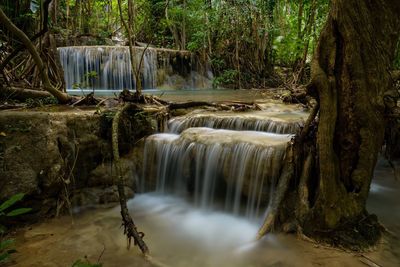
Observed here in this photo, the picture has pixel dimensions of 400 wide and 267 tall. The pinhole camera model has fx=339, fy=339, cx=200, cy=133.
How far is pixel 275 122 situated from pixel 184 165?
1.79m

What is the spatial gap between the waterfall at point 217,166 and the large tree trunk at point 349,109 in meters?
0.83

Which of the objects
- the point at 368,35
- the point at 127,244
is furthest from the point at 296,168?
the point at 127,244

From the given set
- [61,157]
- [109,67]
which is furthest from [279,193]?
[109,67]

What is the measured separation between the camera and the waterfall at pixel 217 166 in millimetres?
4516

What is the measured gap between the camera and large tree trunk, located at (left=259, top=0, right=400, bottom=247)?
3406 millimetres

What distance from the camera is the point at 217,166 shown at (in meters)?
5.04

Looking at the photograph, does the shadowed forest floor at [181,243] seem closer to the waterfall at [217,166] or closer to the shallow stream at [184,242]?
the shallow stream at [184,242]

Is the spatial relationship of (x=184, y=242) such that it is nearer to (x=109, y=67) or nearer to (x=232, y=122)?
(x=232, y=122)

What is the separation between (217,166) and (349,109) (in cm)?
210

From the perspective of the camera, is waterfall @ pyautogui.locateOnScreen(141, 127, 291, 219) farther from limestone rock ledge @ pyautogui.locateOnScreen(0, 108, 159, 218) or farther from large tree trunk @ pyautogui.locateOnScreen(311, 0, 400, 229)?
large tree trunk @ pyautogui.locateOnScreen(311, 0, 400, 229)

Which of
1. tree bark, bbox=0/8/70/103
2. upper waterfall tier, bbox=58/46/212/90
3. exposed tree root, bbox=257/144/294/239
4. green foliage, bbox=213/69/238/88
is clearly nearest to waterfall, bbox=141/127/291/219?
exposed tree root, bbox=257/144/294/239

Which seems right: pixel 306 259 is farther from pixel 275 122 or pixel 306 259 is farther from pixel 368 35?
pixel 275 122

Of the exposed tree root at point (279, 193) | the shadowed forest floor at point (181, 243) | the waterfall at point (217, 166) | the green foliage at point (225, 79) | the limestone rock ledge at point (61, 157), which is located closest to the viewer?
the shadowed forest floor at point (181, 243)

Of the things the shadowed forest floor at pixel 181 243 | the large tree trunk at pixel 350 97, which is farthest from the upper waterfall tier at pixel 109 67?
the large tree trunk at pixel 350 97
